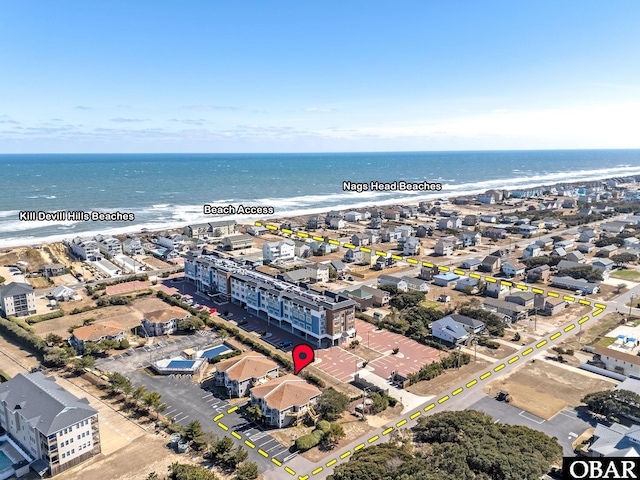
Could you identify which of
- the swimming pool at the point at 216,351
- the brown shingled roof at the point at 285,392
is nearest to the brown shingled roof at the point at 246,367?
the brown shingled roof at the point at 285,392

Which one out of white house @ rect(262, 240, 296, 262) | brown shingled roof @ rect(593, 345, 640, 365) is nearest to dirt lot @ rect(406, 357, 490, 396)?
brown shingled roof @ rect(593, 345, 640, 365)

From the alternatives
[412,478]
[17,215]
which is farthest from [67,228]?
[412,478]

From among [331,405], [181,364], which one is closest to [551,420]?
[331,405]

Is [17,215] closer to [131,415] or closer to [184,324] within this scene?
[184,324]

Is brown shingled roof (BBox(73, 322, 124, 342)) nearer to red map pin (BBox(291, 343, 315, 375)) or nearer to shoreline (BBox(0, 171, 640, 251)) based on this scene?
red map pin (BBox(291, 343, 315, 375))

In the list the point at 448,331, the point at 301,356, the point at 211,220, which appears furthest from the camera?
the point at 211,220

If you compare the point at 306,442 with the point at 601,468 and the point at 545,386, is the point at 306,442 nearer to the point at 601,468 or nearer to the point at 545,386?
the point at 601,468
